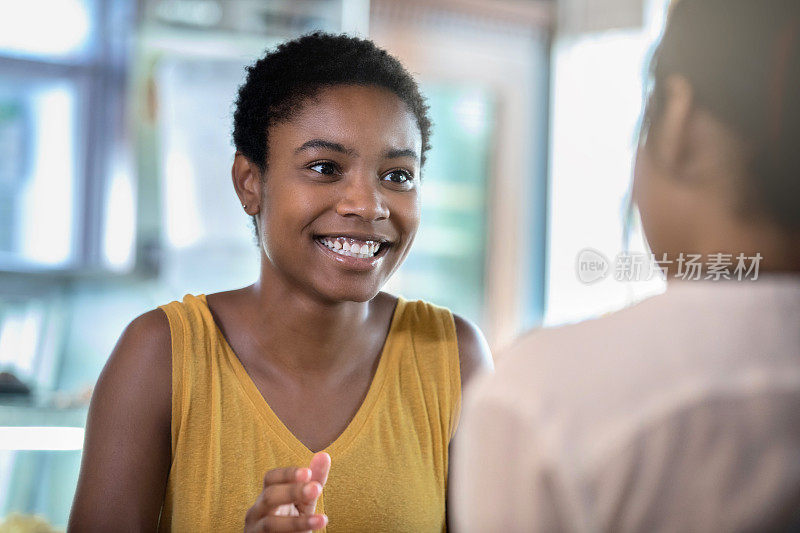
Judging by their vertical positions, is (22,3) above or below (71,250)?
above

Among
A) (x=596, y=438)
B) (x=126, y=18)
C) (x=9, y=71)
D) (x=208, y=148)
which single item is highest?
(x=126, y=18)

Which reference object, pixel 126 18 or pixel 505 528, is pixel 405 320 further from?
pixel 126 18

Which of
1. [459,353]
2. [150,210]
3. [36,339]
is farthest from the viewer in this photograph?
[150,210]

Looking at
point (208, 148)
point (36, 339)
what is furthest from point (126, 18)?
point (36, 339)

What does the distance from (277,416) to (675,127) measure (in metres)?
0.75

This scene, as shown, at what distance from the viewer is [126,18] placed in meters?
2.29

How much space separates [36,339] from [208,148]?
76 centimetres

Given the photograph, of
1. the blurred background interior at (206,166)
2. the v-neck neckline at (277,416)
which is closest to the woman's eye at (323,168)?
the v-neck neckline at (277,416)

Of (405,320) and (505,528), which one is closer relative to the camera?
(505,528)

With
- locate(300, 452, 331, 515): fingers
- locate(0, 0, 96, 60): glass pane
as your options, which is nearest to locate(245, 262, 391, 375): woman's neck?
locate(300, 452, 331, 515): fingers

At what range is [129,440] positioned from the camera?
3.18 feet

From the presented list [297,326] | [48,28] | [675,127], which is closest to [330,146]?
[297,326]

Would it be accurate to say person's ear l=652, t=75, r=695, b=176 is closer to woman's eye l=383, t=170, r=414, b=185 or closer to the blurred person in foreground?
the blurred person in foreground

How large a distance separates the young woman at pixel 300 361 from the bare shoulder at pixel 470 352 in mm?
12
